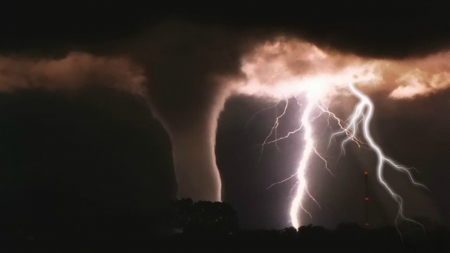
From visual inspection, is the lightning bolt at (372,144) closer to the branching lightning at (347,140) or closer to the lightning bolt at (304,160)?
the branching lightning at (347,140)

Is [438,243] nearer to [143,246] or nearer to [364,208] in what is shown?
[364,208]

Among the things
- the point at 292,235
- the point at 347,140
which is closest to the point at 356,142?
the point at 347,140

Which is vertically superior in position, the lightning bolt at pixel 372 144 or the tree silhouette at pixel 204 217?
the lightning bolt at pixel 372 144

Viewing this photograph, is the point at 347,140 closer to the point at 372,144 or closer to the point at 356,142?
the point at 356,142

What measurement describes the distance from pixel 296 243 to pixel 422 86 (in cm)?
565

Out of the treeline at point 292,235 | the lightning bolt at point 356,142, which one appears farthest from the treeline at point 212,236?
the lightning bolt at point 356,142

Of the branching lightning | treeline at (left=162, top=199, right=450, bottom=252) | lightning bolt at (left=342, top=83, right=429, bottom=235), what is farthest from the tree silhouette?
lightning bolt at (left=342, top=83, right=429, bottom=235)

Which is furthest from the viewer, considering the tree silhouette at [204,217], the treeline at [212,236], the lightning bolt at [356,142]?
the lightning bolt at [356,142]

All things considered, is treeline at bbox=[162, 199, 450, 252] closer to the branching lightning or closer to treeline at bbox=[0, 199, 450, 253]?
treeline at bbox=[0, 199, 450, 253]

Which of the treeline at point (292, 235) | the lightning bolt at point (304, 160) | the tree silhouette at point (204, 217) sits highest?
the lightning bolt at point (304, 160)

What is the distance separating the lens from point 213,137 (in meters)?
14.7

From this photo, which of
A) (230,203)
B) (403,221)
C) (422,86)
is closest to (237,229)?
(230,203)

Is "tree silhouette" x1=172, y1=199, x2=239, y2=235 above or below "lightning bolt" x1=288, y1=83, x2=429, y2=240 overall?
below

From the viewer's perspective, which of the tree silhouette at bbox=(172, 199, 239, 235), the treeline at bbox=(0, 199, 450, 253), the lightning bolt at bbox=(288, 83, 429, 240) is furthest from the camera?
the lightning bolt at bbox=(288, 83, 429, 240)
